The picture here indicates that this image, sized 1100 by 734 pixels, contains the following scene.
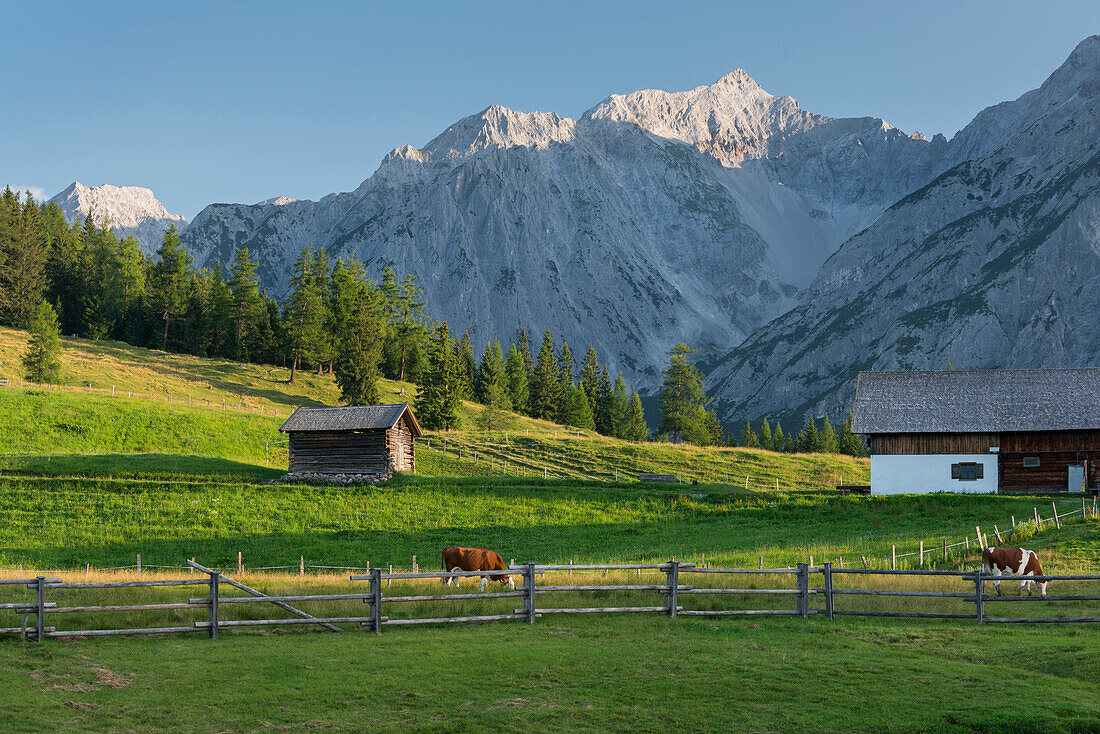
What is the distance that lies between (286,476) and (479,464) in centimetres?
1923

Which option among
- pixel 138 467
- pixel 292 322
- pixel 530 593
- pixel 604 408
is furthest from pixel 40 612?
pixel 604 408

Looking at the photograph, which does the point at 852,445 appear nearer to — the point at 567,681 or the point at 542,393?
the point at 542,393

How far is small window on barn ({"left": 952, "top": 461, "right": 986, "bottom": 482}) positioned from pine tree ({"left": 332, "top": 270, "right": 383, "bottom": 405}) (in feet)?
180

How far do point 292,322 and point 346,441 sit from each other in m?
47.2

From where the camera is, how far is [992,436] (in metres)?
60.4

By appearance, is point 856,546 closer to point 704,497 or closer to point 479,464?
point 704,497

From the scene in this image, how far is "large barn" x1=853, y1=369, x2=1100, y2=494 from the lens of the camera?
59.2 m

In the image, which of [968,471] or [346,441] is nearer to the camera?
[968,471]

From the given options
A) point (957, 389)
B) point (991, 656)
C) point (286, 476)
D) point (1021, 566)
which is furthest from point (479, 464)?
point (991, 656)

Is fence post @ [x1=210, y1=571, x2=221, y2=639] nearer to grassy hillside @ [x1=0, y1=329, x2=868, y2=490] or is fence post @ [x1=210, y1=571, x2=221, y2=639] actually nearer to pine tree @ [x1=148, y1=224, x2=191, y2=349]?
grassy hillside @ [x1=0, y1=329, x2=868, y2=490]

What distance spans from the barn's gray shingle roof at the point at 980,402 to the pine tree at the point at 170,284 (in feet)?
294

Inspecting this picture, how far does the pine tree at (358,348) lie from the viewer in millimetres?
92000

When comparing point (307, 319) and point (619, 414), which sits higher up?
point (307, 319)

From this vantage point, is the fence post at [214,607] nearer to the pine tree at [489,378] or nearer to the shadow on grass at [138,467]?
the shadow on grass at [138,467]
